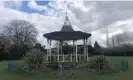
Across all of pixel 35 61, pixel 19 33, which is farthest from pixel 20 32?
pixel 35 61

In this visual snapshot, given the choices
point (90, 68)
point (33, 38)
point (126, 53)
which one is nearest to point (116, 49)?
point (126, 53)

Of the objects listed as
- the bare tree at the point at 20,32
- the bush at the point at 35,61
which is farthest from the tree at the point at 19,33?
the bush at the point at 35,61

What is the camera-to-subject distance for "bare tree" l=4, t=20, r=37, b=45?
49.3m

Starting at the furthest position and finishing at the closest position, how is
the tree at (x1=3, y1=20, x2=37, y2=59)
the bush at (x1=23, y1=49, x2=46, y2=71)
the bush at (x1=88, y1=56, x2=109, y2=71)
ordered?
the tree at (x1=3, y1=20, x2=37, y2=59) < the bush at (x1=88, y1=56, x2=109, y2=71) < the bush at (x1=23, y1=49, x2=46, y2=71)

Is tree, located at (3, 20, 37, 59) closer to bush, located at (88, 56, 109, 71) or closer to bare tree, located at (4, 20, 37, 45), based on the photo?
bare tree, located at (4, 20, 37, 45)

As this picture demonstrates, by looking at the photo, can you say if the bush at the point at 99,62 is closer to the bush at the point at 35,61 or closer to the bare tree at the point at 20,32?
the bush at the point at 35,61

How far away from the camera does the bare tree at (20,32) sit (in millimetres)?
49312

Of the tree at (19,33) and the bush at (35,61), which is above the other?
the tree at (19,33)

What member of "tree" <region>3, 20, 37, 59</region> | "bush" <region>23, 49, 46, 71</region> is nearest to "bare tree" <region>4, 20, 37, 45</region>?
"tree" <region>3, 20, 37, 59</region>

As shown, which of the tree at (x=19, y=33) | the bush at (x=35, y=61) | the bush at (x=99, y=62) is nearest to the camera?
the bush at (x=35, y=61)

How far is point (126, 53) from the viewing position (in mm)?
45000

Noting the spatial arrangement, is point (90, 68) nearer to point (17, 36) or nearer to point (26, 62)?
point (26, 62)

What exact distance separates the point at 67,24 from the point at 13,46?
2551cm

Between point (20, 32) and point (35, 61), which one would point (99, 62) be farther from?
point (20, 32)
